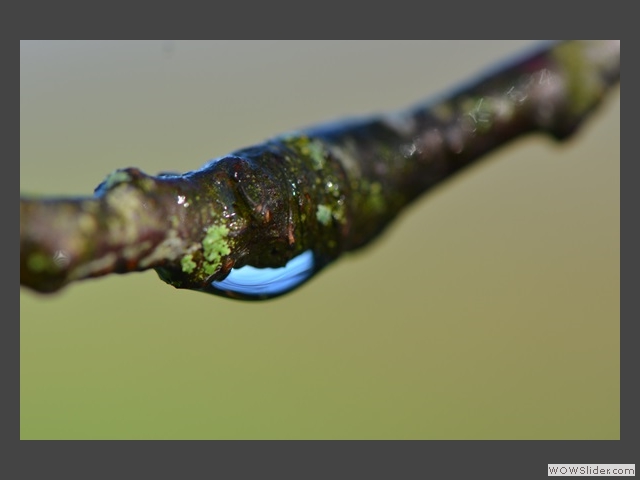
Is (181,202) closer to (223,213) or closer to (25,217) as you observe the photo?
(223,213)

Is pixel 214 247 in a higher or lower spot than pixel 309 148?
lower

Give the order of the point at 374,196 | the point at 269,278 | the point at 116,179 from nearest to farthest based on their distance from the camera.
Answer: the point at 116,179
the point at 269,278
the point at 374,196

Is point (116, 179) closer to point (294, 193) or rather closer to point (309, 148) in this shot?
point (294, 193)

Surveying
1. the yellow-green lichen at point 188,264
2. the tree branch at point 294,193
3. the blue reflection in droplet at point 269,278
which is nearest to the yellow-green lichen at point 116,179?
the tree branch at point 294,193

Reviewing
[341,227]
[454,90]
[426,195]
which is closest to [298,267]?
[341,227]

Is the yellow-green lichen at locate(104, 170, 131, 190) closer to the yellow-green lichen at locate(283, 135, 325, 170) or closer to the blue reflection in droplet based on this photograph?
the blue reflection in droplet

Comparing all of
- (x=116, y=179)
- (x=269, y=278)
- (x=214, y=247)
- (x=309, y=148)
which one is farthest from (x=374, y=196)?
(x=116, y=179)

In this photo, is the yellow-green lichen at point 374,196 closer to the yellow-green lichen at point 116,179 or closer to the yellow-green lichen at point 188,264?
the yellow-green lichen at point 188,264

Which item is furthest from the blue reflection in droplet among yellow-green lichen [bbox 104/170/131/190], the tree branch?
yellow-green lichen [bbox 104/170/131/190]
